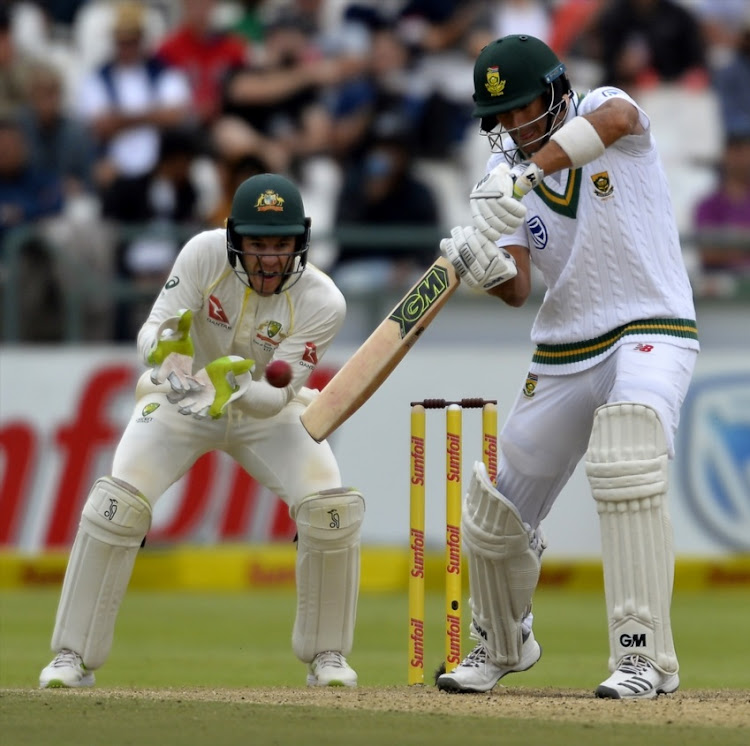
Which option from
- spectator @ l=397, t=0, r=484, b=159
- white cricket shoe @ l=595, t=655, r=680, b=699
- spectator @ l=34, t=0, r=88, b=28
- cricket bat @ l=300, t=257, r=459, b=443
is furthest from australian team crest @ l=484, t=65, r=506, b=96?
spectator @ l=34, t=0, r=88, b=28

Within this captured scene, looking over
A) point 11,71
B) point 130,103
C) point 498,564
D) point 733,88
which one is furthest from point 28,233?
point 498,564

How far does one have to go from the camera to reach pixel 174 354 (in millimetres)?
5758

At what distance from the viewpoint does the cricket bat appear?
5.30 meters

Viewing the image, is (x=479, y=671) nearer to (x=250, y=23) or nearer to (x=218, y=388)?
(x=218, y=388)

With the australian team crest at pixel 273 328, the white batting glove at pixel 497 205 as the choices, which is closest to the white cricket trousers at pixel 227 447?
the australian team crest at pixel 273 328

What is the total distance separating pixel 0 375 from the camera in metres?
9.98

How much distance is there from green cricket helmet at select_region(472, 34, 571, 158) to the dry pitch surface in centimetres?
166

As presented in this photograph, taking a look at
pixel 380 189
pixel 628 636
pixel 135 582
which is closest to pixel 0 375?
pixel 135 582

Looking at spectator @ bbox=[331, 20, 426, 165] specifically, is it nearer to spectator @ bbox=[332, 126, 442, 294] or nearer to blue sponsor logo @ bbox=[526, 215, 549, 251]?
spectator @ bbox=[332, 126, 442, 294]

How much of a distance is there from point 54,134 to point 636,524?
269 inches

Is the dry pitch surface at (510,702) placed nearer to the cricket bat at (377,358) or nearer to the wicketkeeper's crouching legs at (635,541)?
the wicketkeeper's crouching legs at (635,541)

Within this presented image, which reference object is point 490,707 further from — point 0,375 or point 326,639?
point 0,375

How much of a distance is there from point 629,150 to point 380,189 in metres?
5.57

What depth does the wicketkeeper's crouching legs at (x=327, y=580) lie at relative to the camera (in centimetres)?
586
